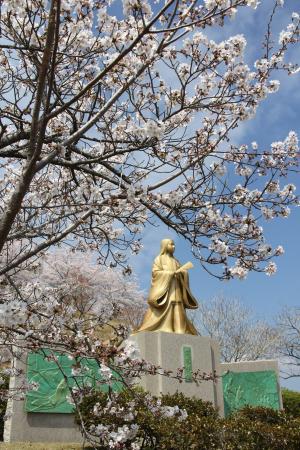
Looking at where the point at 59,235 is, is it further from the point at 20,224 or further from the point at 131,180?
the point at 20,224

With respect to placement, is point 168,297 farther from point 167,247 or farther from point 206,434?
point 206,434

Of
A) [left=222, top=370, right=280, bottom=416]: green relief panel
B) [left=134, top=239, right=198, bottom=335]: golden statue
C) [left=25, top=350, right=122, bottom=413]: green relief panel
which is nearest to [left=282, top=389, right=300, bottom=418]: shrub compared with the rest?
[left=222, top=370, right=280, bottom=416]: green relief panel

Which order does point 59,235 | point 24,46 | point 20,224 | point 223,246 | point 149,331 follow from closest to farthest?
1. point 24,46
2. point 59,235
3. point 223,246
4. point 20,224
5. point 149,331

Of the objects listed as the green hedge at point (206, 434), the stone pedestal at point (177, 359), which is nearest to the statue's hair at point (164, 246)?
the stone pedestal at point (177, 359)

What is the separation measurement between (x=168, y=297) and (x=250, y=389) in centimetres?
307

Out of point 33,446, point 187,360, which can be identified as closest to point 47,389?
point 33,446

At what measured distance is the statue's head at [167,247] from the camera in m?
11.0

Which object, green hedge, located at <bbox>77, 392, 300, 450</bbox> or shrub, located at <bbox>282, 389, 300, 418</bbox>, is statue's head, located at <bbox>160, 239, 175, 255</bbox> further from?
shrub, located at <bbox>282, 389, 300, 418</bbox>

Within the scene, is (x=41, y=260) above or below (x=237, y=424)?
above

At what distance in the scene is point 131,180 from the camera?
14.6 feet

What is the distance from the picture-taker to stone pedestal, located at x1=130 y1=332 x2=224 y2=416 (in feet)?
29.3

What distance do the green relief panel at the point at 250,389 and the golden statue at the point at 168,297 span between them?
159 centimetres

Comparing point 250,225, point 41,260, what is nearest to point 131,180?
point 250,225

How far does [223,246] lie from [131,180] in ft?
3.59
